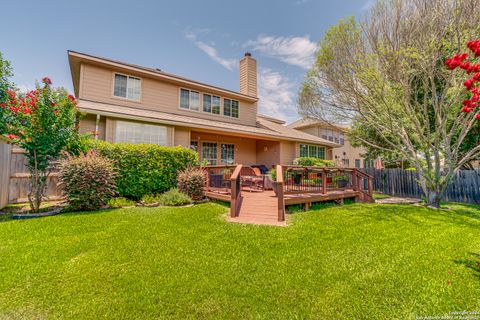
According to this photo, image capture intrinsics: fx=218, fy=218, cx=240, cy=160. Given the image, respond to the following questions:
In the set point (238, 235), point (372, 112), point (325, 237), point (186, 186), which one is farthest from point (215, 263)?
point (372, 112)

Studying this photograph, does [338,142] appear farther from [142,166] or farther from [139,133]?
[142,166]

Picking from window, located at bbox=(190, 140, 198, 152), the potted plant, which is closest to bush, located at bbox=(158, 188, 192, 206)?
window, located at bbox=(190, 140, 198, 152)

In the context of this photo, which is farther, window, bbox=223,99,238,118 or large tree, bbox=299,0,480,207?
window, bbox=223,99,238,118

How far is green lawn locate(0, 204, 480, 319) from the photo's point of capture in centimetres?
243

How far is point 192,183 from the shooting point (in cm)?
836

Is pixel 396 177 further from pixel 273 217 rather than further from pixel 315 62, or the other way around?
pixel 273 217

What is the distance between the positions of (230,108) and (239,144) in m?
2.56

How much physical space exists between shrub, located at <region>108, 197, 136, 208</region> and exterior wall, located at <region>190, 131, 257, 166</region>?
244 inches

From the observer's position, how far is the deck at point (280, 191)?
614cm

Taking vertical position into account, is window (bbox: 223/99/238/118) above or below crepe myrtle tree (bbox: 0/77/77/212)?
above

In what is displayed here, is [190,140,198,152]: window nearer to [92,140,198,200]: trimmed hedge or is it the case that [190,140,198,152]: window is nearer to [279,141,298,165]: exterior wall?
[92,140,198,200]: trimmed hedge

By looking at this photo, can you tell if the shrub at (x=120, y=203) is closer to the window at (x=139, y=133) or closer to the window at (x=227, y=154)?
the window at (x=139, y=133)

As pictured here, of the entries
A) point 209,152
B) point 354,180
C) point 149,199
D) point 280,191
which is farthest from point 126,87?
point 354,180

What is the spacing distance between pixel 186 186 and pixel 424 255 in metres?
6.98
